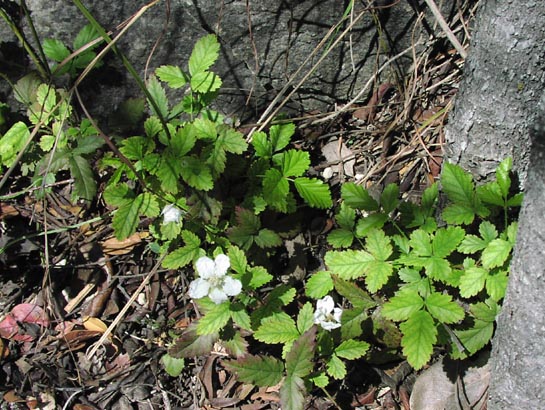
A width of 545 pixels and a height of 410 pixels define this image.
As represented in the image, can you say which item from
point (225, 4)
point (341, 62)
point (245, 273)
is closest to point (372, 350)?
point (245, 273)

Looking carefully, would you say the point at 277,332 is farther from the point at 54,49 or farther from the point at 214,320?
the point at 54,49

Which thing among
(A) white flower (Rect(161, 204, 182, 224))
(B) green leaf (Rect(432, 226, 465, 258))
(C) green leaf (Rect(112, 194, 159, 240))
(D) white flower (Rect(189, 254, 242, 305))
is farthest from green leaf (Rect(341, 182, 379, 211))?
(C) green leaf (Rect(112, 194, 159, 240))

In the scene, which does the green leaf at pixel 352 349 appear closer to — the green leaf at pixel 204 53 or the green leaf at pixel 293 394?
the green leaf at pixel 293 394

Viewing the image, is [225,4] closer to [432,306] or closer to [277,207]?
[277,207]

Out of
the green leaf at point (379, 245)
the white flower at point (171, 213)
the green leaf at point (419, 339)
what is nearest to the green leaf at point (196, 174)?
the white flower at point (171, 213)

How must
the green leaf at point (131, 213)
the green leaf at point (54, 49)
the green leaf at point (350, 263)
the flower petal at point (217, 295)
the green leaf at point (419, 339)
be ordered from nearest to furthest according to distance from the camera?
the green leaf at point (419, 339)
the flower petal at point (217, 295)
the green leaf at point (350, 263)
the green leaf at point (131, 213)
the green leaf at point (54, 49)

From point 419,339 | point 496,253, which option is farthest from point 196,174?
point 496,253
